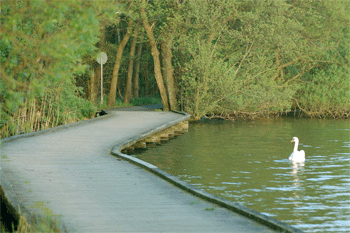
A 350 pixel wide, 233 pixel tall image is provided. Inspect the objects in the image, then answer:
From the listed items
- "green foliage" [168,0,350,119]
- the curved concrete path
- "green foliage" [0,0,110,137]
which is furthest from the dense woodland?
"green foliage" [0,0,110,137]

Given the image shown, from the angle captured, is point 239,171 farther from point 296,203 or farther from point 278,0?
point 278,0

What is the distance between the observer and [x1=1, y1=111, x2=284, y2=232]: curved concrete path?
6566mm

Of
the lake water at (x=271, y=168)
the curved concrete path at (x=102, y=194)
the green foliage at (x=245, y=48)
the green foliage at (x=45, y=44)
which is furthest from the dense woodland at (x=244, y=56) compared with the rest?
the green foliage at (x=45, y=44)

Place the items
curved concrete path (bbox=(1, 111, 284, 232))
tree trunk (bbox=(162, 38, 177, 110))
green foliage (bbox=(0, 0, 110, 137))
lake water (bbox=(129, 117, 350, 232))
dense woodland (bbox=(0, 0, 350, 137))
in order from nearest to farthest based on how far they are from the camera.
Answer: green foliage (bbox=(0, 0, 110, 137)), curved concrete path (bbox=(1, 111, 284, 232)), lake water (bbox=(129, 117, 350, 232)), dense woodland (bbox=(0, 0, 350, 137)), tree trunk (bbox=(162, 38, 177, 110))

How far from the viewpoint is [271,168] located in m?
14.4

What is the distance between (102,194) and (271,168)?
7212 mm

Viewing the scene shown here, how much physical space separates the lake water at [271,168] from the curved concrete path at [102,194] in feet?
5.94

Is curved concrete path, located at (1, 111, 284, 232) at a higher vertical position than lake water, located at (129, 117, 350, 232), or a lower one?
higher

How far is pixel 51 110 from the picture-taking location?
2062 cm

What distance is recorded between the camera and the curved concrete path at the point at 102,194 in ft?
21.5

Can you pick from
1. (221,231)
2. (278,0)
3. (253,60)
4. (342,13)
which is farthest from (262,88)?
(221,231)

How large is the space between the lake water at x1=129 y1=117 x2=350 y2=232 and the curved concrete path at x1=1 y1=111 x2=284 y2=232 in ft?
5.94

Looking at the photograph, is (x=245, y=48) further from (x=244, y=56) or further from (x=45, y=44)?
(x=45, y=44)

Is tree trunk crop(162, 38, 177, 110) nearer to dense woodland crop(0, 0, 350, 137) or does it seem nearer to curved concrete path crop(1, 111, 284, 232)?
dense woodland crop(0, 0, 350, 137)
